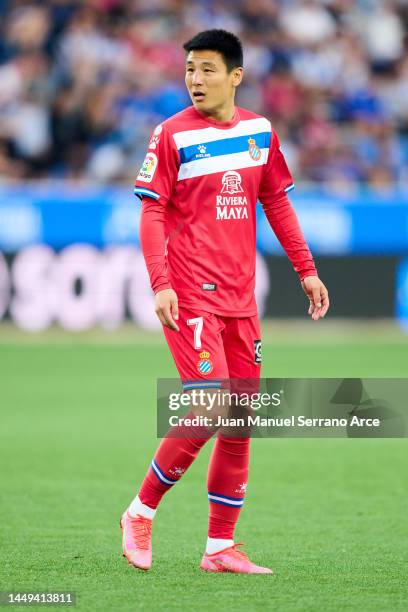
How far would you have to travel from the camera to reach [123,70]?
1730 centimetres

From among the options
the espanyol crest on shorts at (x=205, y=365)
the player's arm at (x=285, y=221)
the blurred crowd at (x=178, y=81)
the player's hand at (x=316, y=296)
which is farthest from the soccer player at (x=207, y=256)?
the blurred crowd at (x=178, y=81)

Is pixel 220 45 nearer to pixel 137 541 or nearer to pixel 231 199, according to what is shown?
pixel 231 199

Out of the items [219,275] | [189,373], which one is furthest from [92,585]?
[219,275]

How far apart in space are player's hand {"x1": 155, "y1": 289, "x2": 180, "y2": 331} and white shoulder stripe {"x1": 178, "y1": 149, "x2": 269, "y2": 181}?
559 millimetres

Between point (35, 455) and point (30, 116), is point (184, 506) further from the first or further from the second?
point (30, 116)

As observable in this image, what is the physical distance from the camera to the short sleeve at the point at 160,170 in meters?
5.20

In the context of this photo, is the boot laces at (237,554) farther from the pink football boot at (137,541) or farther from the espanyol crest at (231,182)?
the espanyol crest at (231,182)

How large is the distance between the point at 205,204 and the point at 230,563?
1.52 metres

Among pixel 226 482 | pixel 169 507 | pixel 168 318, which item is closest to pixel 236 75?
pixel 168 318

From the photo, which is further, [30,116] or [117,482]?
[30,116]

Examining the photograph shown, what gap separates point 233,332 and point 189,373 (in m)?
0.32

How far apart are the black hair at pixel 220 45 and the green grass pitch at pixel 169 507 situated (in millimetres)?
2178

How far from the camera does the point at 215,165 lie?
17.5 feet

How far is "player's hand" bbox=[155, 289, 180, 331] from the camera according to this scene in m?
5.00
